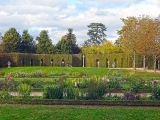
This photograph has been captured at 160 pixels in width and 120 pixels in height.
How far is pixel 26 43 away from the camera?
5619 centimetres

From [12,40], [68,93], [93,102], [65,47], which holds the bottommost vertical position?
[93,102]

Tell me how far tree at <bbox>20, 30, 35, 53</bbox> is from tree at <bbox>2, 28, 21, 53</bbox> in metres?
1.14

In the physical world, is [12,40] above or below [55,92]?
above

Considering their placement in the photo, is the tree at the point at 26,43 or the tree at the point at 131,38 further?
the tree at the point at 26,43

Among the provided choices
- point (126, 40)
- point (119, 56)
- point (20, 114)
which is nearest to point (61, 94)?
point (20, 114)

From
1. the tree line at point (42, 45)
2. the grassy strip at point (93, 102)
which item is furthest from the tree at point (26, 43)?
the grassy strip at point (93, 102)

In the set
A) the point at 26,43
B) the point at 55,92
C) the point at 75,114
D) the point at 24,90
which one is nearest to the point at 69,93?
the point at 55,92

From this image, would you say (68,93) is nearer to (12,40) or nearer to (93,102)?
(93,102)

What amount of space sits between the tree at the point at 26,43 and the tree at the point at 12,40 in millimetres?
1144

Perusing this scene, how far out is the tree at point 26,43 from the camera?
55938 mm

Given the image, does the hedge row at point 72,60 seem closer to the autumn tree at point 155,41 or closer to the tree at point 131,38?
the tree at point 131,38

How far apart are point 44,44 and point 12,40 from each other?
20.8 feet

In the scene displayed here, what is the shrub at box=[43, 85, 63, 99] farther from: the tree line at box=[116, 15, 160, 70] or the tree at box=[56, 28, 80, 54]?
the tree at box=[56, 28, 80, 54]

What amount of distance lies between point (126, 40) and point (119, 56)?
756 cm
